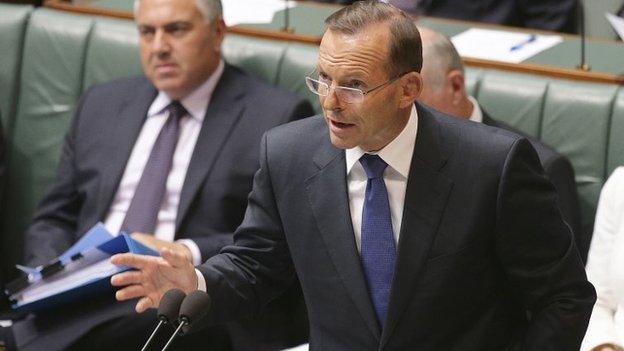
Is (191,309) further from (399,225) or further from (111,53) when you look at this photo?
(111,53)

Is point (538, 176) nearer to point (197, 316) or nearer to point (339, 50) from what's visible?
point (339, 50)

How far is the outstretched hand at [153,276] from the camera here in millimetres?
1907

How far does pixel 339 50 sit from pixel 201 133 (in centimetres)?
117

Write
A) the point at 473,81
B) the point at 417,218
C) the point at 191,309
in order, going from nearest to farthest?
the point at 191,309 < the point at 417,218 < the point at 473,81

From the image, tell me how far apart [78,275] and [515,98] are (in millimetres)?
1068

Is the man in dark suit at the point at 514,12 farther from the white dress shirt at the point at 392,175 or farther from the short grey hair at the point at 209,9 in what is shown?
the white dress shirt at the point at 392,175

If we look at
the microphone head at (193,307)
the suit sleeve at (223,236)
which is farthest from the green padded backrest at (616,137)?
the microphone head at (193,307)

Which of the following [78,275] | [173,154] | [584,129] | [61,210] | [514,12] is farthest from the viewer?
[514,12]

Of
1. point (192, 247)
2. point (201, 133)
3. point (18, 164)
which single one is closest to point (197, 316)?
point (192, 247)

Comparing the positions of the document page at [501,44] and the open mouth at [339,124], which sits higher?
the open mouth at [339,124]

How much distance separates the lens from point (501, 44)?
10.3 ft

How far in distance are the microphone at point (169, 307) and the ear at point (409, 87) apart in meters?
0.46

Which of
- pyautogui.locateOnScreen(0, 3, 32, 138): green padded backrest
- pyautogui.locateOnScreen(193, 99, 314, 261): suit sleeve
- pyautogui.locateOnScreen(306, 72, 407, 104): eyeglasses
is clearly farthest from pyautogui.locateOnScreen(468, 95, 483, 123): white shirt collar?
pyautogui.locateOnScreen(0, 3, 32, 138): green padded backrest

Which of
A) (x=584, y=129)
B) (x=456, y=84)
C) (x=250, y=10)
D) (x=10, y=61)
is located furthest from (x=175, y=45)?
(x=584, y=129)
